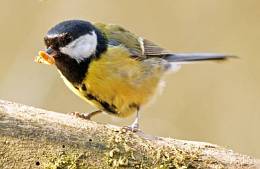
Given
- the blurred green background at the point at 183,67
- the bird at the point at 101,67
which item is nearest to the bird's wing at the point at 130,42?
the bird at the point at 101,67

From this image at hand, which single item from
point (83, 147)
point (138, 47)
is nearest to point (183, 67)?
point (138, 47)

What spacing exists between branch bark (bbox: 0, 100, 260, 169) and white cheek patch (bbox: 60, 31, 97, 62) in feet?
1.66

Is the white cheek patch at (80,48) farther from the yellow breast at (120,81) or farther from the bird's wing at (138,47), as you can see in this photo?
the bird's wing at (138,47)

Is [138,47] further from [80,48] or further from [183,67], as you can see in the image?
[183,67]

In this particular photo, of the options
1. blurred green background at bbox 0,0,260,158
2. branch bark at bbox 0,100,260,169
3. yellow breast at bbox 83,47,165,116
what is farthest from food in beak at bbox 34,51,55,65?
blurred green background at bbox 0,0,260,158

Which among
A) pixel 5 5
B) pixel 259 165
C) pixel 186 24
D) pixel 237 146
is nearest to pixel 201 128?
pixel 237 146

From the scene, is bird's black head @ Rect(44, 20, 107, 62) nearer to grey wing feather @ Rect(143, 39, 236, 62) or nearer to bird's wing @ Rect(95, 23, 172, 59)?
bird's wing @ Rect(95, 23, 172, 59)

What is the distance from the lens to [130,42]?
348 cm

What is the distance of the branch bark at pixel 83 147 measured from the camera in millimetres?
2252

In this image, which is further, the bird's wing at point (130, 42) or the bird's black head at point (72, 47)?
the bird's wing at point (130, 42)

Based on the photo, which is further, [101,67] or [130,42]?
[130,42]

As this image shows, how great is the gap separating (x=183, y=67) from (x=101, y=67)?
2.32 meters

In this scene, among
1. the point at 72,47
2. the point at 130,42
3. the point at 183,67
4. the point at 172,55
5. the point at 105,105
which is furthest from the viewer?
the point at 183,67

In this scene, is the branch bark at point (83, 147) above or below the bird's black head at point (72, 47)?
below
